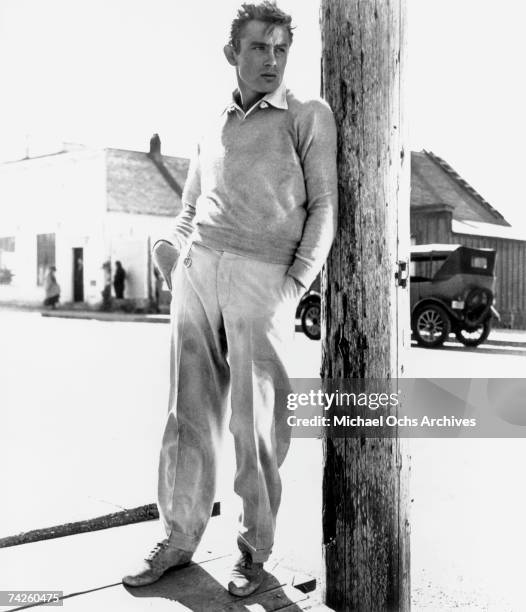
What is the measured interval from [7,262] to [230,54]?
101 ft

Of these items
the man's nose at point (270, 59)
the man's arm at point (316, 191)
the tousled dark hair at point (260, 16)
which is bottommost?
the man's arm at point (316, 191)

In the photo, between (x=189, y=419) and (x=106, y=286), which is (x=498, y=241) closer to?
(x=106, y=286)

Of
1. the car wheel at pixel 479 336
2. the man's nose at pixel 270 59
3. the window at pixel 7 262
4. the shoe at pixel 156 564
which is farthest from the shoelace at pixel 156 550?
the window at pixel 7 262

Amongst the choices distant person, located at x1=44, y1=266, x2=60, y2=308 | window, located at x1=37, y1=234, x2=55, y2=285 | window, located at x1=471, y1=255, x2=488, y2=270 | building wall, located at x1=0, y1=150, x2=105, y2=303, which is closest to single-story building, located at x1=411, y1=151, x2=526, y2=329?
window, located at x1=471, y1=255, x2=488, y2=270

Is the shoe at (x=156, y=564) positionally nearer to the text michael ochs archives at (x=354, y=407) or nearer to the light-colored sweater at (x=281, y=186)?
the text michael ochs archives at (x=354, y=407)

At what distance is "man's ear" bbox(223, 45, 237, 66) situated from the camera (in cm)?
268

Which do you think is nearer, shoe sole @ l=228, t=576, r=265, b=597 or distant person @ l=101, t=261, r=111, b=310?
shoe sole @ l=228, t=576, r=265, b=597

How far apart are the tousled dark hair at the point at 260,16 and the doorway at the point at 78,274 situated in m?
26.8

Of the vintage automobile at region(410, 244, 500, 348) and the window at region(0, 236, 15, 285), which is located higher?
the window at region(0, 236, 15, 285)

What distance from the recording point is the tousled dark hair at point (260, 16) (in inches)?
102

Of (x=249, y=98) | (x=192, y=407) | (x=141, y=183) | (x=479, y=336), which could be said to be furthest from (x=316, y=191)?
(x=141, y=183)

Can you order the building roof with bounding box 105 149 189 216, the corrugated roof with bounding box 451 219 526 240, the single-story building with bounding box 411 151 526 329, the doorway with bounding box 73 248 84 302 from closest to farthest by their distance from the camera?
1. the single-story building with bounding box 411 151 526 329
2. the corrugated roof with bounding box 451 219 526 240
3. the building roof with bounding box 105 149 189 216
4. the doorway with bounding box 73 248 84 302

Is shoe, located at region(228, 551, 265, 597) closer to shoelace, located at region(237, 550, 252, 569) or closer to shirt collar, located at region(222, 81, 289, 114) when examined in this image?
shoelace, located at region(237, 550, 252, 569)

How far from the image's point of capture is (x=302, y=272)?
8.45 ft
